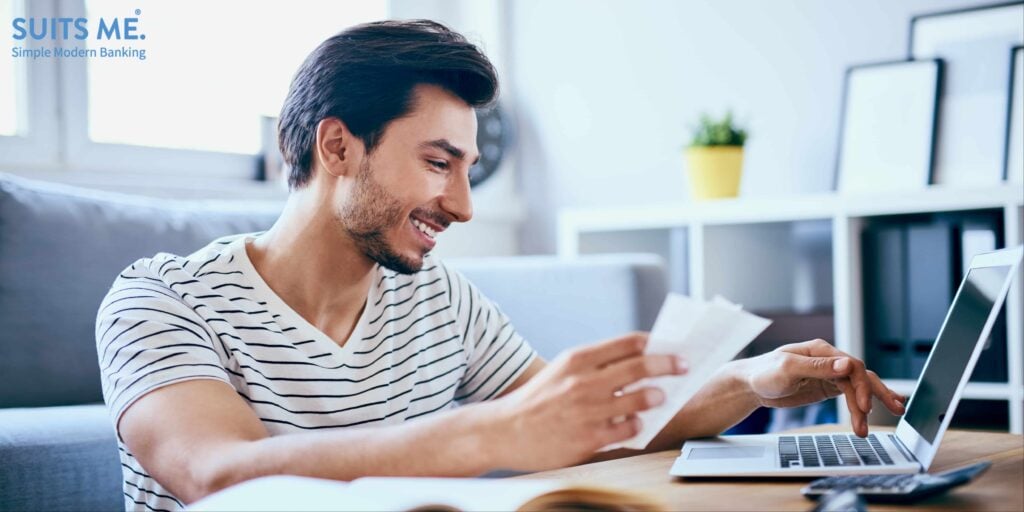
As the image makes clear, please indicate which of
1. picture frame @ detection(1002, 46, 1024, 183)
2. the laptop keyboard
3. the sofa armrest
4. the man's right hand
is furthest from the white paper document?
picture frame @ detection(1002, 46, 1024, 183)

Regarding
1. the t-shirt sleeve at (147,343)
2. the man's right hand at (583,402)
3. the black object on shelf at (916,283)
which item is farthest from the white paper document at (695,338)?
the black object on shelf at (916,283)

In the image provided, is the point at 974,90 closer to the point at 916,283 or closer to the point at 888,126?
the point at 888,126

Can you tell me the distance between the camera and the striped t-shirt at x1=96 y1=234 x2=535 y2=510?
1.02m

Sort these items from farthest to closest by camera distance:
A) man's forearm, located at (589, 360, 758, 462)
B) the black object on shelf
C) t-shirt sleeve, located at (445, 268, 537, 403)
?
the black object on shelf → t-shirt sleeve, located at (445, 268, 537, 403) → man's forearm, located at (589, 360, 758, 462)

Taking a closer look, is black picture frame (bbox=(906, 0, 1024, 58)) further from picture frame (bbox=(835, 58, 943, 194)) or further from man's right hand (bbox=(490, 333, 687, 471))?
man's right hand (bbox=(490, 333, 687, 471))

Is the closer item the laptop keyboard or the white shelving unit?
the laptop keyboard

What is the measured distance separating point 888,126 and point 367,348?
67.3 inches

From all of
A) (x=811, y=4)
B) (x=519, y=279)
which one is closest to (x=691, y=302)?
(x=519, y=279)

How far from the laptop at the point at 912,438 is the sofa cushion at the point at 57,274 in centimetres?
100

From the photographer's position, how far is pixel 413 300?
1377 millimetres

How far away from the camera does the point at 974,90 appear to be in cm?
238

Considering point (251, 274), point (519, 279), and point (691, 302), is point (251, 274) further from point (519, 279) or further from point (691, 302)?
point (519, 279)

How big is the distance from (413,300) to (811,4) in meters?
1.79

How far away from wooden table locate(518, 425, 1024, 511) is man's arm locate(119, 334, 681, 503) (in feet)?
0.44
